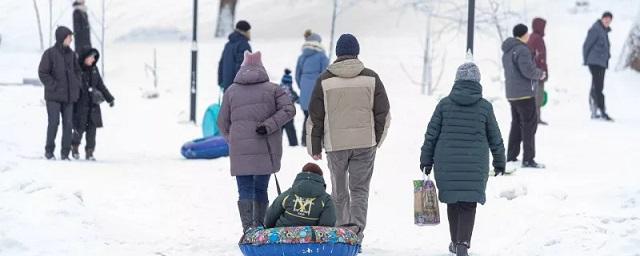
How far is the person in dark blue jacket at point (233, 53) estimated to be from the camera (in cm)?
1592

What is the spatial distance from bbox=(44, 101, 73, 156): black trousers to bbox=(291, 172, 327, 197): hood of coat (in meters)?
6.70

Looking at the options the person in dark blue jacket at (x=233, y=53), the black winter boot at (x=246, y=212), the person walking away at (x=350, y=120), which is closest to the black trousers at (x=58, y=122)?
the person in dark blue jacket at (x=233, y=53)

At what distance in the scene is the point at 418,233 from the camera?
11227mm

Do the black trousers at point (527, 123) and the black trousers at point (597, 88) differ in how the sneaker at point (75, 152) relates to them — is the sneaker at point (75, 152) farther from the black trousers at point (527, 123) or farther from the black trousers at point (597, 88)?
the black trousers at point (597, 88)

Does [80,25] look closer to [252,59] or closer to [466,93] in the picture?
[252,59]

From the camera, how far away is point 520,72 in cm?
1410

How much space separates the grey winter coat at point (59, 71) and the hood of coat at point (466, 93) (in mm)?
6614

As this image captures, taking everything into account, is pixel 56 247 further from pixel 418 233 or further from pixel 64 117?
pixel 64 117

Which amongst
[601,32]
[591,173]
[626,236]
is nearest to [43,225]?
[626,236]

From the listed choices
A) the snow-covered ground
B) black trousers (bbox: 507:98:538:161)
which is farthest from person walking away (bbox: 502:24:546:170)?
the snow-covered ground

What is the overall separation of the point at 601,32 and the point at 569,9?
13138mm

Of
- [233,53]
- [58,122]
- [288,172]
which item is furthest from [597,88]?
[58,122]

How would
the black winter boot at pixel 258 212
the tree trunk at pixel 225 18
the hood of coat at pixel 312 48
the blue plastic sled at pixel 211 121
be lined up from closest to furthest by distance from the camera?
1. the black winter boot at pixel 258 212
2. the hood of coat at pixel 312 48
3. the blue plastic sled at pixel 211 121
4. the tree trunk at pixel 225 18

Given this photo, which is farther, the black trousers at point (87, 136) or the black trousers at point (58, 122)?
the black trousers at point (87, 136)
